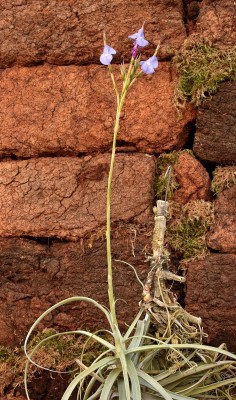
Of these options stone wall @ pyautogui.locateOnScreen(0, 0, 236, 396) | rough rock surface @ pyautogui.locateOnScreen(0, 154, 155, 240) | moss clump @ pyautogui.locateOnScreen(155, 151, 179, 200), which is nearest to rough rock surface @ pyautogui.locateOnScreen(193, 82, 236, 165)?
stone wall @ pyautogui.locateOnScreen(0, 0, 236, 396)

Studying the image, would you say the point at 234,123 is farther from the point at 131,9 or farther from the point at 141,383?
the point at 141,383

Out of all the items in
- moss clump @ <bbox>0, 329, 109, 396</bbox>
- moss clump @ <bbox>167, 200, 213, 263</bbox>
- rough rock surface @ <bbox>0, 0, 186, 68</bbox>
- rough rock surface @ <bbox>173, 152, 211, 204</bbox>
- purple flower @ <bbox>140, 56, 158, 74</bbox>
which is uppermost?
rough rock surface @ <bbox>0, 0, 186, 68</bbox>

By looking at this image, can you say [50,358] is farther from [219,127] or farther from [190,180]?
[219,127]

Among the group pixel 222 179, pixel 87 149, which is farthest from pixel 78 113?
pixel 222 179

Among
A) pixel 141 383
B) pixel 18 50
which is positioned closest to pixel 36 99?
pixel 18 50

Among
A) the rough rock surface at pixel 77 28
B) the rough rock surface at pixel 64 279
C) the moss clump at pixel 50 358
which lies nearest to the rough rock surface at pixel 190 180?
the rough rock surface at pixel 64 279

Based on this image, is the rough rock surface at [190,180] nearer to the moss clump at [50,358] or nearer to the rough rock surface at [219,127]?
the rough rock surface at [219,127]

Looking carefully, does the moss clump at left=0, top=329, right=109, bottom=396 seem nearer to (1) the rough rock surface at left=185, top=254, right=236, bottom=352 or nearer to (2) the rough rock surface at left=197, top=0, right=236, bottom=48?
(1) the rough rock surface at left=185, top=254, right=236, bottom=352
